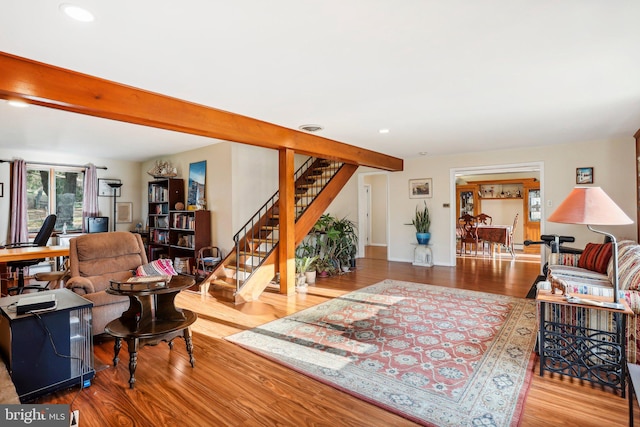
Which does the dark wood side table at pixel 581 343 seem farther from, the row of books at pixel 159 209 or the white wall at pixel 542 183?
the row of books at pixel 159 209

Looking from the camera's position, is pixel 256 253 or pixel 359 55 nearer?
pixel 359 55

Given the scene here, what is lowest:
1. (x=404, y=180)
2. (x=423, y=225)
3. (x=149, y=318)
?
(x=149, y=318)

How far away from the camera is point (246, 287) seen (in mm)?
4410

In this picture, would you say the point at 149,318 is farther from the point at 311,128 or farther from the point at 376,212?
the point at 376,212

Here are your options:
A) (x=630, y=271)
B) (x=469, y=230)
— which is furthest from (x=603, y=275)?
(x=469, y=230)

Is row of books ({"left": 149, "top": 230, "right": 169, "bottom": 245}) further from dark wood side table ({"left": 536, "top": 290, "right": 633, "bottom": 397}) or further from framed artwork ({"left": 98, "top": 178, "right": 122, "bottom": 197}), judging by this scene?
dark wood side table ({"left": 536, "top": 290, "right": 633, "bottom": 397})

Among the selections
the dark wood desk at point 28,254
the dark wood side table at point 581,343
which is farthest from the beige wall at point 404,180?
the dark wood side table at point 581,343

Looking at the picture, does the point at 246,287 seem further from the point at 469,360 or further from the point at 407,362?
the point at 469,360

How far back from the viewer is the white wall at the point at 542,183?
523cm

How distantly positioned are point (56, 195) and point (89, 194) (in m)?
0.55

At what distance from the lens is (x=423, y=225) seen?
7.06 meters

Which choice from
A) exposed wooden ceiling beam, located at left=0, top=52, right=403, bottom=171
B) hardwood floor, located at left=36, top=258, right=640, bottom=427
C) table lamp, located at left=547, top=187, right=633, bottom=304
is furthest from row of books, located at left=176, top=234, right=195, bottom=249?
table lamp, located at left=547, top=187, right=633, bottom=304

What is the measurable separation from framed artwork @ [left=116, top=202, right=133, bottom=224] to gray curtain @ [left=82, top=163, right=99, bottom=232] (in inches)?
19.9

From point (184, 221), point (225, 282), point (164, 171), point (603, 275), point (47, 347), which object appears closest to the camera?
point (47, 347)
